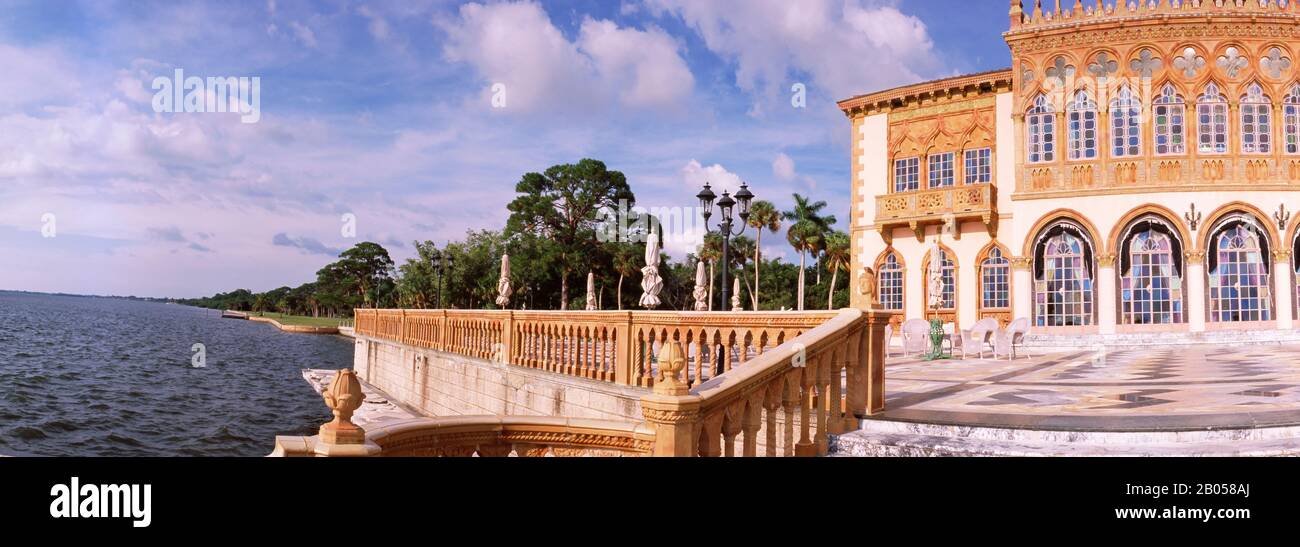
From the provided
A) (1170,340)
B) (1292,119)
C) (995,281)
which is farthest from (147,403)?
(1292,119)

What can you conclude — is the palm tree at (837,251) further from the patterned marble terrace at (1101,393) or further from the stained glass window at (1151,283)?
the patterned marble terrace at (1101,393)

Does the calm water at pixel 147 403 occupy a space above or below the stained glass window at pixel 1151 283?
below

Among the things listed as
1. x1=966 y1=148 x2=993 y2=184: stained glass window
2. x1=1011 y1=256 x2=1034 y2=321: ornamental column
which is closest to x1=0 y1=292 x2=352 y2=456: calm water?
x1=1011 y1=256 x2=1034 y2=321: ornamental column

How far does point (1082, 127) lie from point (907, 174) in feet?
17.3

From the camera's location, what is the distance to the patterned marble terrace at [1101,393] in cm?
639

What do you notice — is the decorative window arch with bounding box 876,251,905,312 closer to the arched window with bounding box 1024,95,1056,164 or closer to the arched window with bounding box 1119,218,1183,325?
the arched window with bounding box 1024,95,1056,164

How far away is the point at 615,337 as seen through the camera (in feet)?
36.7

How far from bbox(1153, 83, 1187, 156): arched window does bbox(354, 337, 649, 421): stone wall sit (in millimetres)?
19445

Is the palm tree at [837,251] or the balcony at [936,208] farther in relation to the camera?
the palm tree at [837,251]

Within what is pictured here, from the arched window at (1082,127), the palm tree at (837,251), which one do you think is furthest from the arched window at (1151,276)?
the palm tree at (837,251)

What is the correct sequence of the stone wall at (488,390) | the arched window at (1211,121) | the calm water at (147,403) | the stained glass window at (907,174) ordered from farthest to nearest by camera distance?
the stained glass window at (907,174) < the arched window at (1211,121) < the calm water at (147,403) < the stone wall at (488,390)

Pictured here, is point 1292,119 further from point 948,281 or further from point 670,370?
point 670,370

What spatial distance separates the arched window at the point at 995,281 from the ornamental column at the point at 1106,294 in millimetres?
2419
